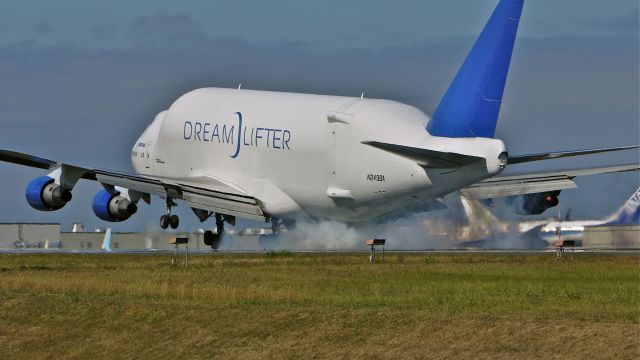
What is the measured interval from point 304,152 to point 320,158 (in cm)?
114

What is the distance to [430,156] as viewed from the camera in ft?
178

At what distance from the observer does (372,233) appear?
215ft

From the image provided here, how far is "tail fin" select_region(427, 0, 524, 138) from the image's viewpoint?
50719 mm

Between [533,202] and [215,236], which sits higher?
[533,202]

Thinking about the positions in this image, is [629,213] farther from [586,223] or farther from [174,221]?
[174,221]

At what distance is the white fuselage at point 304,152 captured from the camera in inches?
2219

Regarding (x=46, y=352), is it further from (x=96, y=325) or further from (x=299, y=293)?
(x=299, y=293)

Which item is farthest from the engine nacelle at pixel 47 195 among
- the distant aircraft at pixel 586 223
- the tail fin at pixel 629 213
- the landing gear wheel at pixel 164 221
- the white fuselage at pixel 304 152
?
the tail fin at pixel 629 213

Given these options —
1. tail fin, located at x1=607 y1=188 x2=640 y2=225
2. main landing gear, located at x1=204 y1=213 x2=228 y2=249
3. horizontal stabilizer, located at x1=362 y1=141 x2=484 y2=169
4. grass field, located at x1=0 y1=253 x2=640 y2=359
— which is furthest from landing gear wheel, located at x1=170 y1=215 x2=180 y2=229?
tail fin, located at x1=607 y1=188 x2=640 y2=225

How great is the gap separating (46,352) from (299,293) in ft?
24.2

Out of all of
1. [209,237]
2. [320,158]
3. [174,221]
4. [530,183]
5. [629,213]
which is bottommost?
[209,237]

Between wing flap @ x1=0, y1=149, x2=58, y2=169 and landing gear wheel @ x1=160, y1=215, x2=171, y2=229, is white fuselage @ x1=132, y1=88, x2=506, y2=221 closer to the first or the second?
landing gear wheel @ x1=160, y1=215, x2=171, y2=229

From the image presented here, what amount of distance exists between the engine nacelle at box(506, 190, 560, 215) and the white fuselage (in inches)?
345

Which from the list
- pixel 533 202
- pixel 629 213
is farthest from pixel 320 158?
pixel 629 213
